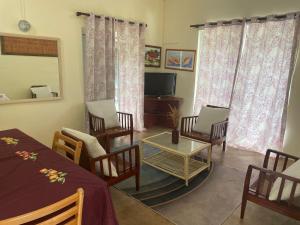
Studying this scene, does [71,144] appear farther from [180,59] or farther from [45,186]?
[180,59]

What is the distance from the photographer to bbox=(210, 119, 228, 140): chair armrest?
3240 millimetres

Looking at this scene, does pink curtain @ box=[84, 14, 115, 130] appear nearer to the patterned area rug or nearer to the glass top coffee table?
the glass top coffee table

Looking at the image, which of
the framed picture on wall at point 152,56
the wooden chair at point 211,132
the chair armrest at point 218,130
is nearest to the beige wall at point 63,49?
the framed picture on wall at point 152,56

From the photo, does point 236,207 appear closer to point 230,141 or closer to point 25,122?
point 230,141

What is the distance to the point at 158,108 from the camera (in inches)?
190

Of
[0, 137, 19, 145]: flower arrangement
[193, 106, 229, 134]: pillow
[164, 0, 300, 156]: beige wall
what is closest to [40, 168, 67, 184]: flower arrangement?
[0, 137, 19, 145]: flower arrangement

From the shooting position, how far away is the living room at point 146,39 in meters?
2.26

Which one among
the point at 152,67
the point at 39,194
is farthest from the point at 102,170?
the point at 152,67

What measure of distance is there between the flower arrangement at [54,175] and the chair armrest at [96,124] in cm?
197

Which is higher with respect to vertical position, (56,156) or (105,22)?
(105,22)

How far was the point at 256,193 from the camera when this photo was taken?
6.52ft

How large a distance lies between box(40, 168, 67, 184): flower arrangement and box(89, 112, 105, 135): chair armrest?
197 cm

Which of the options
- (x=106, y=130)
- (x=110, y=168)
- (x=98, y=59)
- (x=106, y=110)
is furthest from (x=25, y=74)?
(x=110, y=168)

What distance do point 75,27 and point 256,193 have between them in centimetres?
333
